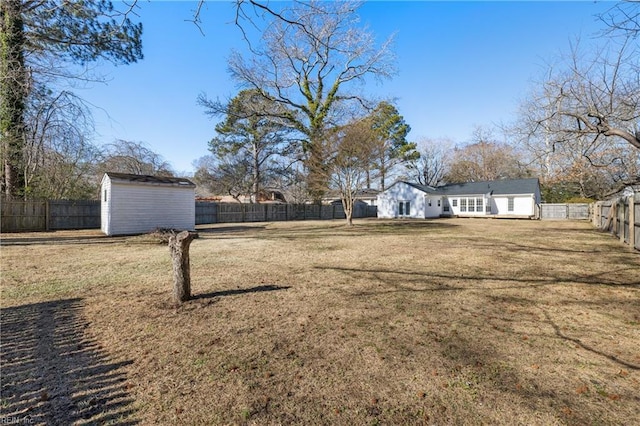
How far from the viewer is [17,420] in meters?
1.97

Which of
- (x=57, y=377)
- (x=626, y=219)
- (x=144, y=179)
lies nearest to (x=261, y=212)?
(x=144, y=179)

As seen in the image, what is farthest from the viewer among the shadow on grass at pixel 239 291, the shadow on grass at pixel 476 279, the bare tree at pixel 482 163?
the bare tree at pixel 482 163

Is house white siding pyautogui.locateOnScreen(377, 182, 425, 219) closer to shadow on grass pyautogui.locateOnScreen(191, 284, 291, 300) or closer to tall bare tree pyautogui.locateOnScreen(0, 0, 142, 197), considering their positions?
tall bare tree pyautogui.locateOnScreen(0, 0, 142, 197)

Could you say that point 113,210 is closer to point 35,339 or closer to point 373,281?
point 35,339

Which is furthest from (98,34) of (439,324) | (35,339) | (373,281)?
(439,324)

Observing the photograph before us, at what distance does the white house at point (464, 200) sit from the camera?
2794 cm

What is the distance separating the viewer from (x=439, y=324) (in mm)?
3510

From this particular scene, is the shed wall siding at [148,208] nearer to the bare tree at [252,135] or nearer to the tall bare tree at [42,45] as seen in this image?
the tall bare tree at [42,45]

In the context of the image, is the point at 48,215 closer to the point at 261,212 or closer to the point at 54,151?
the point at 54,151

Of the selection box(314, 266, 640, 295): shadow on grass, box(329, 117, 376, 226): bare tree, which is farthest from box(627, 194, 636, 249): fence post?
box(329, 117, 376, 226): bare tree

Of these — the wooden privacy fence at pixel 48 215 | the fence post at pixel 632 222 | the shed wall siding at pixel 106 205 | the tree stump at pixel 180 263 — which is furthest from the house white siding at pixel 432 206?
the tree stump at pixel 180 263

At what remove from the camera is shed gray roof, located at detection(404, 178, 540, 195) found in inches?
1098

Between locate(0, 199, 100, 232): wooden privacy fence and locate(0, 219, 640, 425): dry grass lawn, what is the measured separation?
10.1m

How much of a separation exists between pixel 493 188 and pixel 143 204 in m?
29.3
